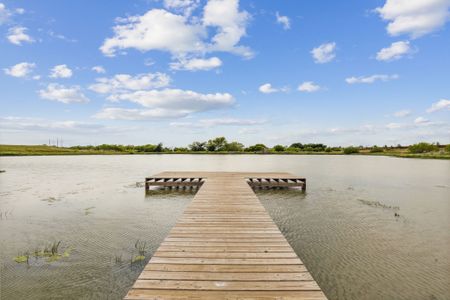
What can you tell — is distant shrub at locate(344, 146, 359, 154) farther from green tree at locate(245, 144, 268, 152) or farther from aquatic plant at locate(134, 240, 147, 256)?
aquatic plant at locate(134, 240, 147, 256)

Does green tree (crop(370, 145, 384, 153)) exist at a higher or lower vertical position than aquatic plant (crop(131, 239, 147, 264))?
higher

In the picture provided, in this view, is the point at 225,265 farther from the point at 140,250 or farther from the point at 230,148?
the point at 230,148

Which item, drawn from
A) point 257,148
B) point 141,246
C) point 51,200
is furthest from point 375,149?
point 141,246

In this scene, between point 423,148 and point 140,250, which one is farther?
point 423,148

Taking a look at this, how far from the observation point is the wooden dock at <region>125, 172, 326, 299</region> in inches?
126

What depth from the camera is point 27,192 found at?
13.5 meters

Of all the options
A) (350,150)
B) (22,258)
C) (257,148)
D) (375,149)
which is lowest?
(22,258)

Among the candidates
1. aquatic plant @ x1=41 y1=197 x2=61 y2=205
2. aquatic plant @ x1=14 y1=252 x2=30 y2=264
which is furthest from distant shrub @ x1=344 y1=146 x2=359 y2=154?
aquatic plant @ x1=14 y1=252 x2=30 y2=264

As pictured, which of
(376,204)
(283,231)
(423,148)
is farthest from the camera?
(423,148)

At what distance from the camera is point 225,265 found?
12.9ft

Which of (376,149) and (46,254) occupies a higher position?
(376,149)

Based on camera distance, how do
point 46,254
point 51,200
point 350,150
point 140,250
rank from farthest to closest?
1. point 350,150
2. point 51,200
3. point 140,250
4. point 46,254

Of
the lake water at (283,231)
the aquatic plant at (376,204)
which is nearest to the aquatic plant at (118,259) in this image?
the lake water at (283,231)

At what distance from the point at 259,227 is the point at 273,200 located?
6458mm
